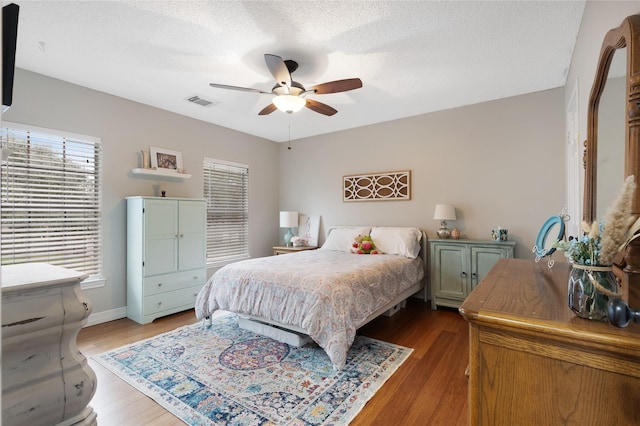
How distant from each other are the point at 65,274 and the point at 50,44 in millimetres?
2421

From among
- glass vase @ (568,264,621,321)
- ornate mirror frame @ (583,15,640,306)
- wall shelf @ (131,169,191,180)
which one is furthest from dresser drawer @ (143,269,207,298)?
ornate mirror frame @ (583,15,640,306)

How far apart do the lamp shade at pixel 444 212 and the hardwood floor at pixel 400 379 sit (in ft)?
3.81

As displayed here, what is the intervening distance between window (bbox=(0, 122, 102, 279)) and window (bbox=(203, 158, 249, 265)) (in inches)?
57.4

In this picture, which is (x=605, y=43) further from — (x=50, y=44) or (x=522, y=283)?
(x=50, y=44)

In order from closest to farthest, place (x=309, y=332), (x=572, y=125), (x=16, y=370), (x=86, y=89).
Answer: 1. (x=16, y=370)
2. (x=309, y=332)
3. (x=572, y=125)
4. (x=86, y=89)

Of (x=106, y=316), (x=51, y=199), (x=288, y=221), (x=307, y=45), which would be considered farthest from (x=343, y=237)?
(x=51, y=199)

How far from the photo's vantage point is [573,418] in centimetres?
90

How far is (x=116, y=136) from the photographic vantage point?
12.1 feet

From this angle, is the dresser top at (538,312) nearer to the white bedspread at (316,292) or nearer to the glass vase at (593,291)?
the glass vase at (593,291)

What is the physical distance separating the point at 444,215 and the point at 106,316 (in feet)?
13.4

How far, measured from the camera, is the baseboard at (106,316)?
11.3 ft

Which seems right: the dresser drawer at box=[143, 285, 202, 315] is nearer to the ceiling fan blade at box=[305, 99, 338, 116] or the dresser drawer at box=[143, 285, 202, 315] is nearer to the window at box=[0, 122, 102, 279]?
the window at box=[0, 122, 102, 279]

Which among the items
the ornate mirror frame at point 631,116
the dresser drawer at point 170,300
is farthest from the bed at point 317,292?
the ornate mirror frame at point 631,116

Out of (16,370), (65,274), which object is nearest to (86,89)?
(65,274)
